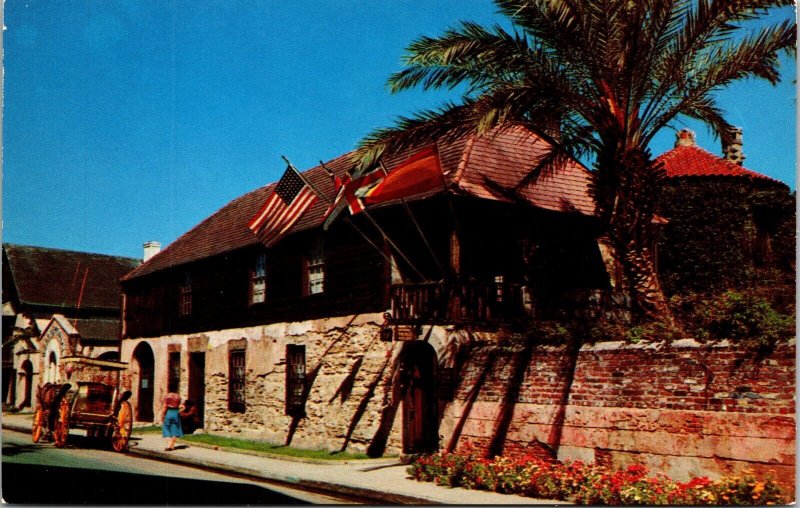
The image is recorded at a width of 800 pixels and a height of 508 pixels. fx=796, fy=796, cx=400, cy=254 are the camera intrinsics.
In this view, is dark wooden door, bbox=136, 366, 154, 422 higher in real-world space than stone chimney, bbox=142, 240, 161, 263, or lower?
lower

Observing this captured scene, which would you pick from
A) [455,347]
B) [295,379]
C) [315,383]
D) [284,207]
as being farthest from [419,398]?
[284,207]

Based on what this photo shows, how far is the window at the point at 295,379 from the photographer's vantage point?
1939 centimetres

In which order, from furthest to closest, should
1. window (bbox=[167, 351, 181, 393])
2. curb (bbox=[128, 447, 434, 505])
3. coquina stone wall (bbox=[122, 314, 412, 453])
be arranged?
window (bbox=[167, 351, 181, 393])
coquina stone wall (bbox=[122, 314, 412, 453])
curb (bbox=[128, 447, 434, 505])

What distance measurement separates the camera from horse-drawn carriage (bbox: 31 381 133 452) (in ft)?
58.9

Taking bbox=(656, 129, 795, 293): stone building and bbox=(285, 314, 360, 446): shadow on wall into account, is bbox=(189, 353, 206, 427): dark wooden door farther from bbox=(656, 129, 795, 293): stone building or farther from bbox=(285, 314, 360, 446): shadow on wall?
bbox=(656, 129, 795, 293): stone building

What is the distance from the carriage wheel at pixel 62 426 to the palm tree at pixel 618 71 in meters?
11.5

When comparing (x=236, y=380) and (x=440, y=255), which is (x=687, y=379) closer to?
(x=440, y=255)

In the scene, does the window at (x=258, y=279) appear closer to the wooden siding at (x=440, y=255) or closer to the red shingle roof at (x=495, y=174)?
the red shingle roof at (x=495, y=174)

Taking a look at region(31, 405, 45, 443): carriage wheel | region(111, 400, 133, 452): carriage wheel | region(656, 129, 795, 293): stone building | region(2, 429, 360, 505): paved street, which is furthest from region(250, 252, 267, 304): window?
region(656, 129, 795, 293): stone building

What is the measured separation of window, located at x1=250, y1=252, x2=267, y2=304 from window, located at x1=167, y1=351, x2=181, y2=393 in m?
4.58

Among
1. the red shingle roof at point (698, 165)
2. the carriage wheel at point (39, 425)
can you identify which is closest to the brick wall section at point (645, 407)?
the red shingle roof at point (698, 165)

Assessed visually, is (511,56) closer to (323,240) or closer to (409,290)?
(409,290)

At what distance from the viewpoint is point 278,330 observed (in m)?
20.6

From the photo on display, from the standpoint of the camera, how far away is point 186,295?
25562 mm
